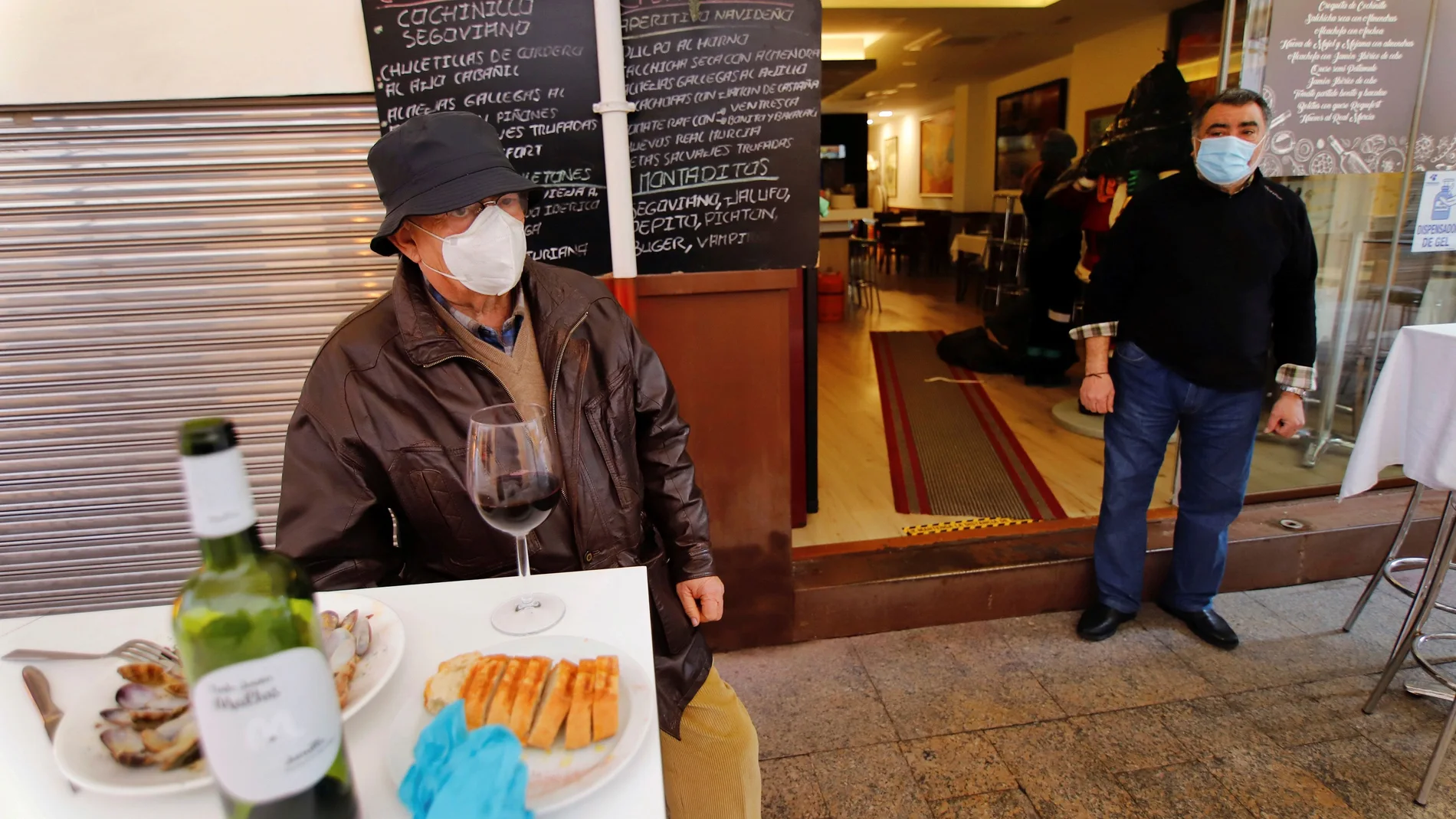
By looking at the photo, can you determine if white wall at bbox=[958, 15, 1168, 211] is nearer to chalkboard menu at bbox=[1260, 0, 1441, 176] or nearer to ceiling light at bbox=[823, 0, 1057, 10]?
ceiling light at bbox=[823, 0, 1057, 10]

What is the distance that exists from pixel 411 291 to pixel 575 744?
0.85 meters

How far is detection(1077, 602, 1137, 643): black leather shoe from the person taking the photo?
7.97 feet

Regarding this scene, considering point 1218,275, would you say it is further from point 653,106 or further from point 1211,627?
point 653,106

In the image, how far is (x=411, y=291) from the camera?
49.7 inches

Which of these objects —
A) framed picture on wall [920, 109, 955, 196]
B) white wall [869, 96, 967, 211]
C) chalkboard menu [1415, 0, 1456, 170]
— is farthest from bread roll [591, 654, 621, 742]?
framed picture on wall [920, 109, 955, 196]

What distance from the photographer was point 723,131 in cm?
213

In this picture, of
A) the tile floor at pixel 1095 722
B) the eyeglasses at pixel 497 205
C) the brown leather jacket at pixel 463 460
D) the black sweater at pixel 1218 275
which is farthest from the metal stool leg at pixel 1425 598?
the eyeglasses at pixel 497 205

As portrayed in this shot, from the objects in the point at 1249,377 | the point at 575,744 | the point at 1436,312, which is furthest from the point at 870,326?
the point at 575,744

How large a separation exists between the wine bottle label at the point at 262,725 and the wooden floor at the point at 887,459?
7.81 feet

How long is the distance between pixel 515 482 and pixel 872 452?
312cm

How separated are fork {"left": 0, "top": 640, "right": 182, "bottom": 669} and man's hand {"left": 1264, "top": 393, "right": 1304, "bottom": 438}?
8.57ft

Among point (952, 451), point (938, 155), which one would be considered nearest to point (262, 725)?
point (952, 451)

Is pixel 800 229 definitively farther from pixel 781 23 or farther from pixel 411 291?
pixel 411 291

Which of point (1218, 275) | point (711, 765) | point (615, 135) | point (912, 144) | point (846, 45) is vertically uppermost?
point (846, 45)
